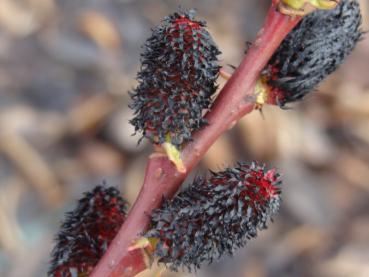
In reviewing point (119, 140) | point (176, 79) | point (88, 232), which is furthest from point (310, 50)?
point (119, 140)

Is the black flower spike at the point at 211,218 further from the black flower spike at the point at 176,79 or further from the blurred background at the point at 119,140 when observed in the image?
the blurred background at the point at 119,140

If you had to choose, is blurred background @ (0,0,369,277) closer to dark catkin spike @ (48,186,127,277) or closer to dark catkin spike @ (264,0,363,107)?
dark catkin spike @ (48,186,127,277)

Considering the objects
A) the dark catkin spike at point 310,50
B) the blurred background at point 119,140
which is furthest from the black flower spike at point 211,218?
the blurred background at point 119,140

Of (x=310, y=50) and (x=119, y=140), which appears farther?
(x=119, y=140)

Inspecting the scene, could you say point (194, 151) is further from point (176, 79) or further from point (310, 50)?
point (310, 50)

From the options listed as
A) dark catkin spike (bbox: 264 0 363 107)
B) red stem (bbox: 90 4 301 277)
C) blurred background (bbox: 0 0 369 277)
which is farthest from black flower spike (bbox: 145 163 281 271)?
blurred background (bbox: 0 0 369 277)

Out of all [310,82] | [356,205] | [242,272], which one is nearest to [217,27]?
[356,205]
